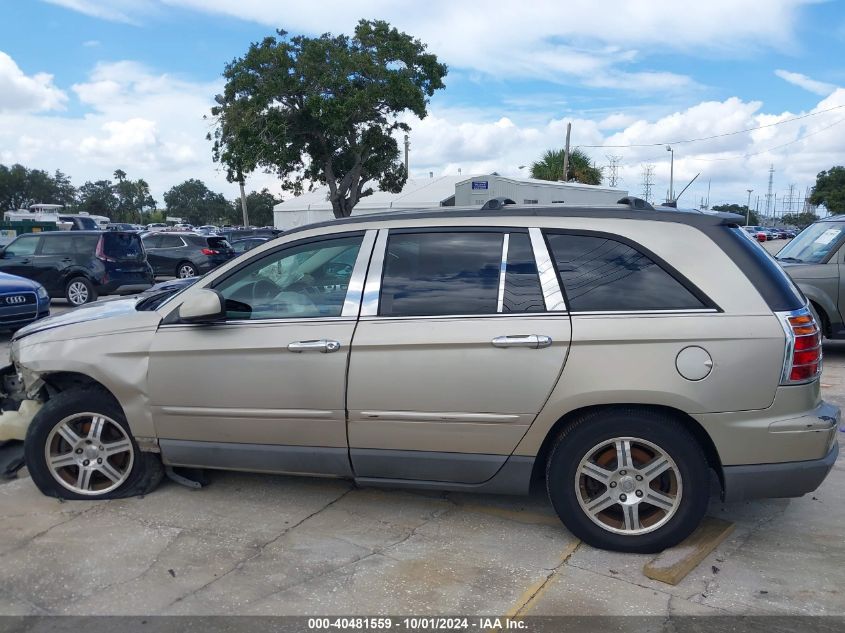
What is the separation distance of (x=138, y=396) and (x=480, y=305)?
206cm

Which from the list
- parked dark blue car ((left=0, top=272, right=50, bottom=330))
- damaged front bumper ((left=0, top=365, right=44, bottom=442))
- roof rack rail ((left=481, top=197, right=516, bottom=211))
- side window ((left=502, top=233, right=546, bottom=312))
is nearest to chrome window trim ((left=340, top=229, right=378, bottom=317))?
roof rack rail ((left=481, top=197, right=516, bottom=211))

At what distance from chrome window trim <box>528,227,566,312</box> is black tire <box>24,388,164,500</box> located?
102 inches

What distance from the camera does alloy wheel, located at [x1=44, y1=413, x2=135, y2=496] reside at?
416 cm

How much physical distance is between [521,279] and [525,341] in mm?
354

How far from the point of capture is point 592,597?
10.4 ft

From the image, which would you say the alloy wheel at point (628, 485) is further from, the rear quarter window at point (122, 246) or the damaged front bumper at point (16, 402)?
the rear quarter window at point (122, 246)

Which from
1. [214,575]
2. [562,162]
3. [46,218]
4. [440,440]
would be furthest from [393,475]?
[46,218]

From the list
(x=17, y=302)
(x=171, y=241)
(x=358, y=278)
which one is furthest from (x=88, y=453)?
(x=171, y=241)

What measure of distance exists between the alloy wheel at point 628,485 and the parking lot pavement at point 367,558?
20 centimetres

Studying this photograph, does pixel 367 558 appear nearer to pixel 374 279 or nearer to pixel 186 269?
pixel 374 279

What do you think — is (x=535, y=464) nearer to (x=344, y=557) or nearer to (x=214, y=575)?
(x=344, y=557)

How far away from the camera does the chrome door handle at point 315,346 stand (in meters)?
3.65

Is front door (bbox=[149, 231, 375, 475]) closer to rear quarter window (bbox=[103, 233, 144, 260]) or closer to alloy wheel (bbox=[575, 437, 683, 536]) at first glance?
alloy wheel (bbox=[575, 437, 683, 536])

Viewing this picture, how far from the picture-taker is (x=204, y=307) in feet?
12.2
